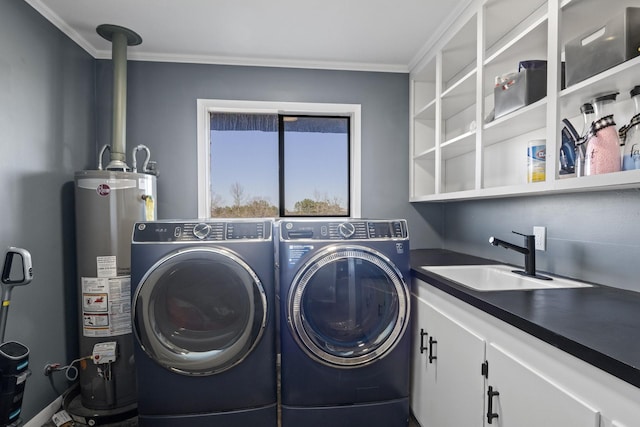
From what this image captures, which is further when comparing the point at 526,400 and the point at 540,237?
the point at 540,237

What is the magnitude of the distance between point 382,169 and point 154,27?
77.1 inches

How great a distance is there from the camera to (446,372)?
1445 millimetres

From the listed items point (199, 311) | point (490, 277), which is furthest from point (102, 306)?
point (490, 277)

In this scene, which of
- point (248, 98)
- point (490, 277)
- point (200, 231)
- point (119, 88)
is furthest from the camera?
point (248, 98)

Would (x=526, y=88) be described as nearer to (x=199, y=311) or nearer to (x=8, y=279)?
(x=199, y=311)

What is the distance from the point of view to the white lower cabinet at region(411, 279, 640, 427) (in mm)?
753

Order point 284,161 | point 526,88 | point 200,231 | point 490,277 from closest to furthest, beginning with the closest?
point 526,88
point 200,231
point 490,277
point 284,161

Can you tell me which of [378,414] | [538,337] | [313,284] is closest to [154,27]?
[313,284]

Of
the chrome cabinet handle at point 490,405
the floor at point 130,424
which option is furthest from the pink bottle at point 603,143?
the floor at point 130,424

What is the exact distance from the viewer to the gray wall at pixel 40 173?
1.63 metres

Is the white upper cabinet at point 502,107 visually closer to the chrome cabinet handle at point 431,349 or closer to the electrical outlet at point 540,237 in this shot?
the electrical outlet at point 540,237

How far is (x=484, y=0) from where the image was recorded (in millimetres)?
1643

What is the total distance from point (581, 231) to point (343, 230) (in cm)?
112

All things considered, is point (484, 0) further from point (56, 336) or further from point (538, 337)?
point (56, 336)
